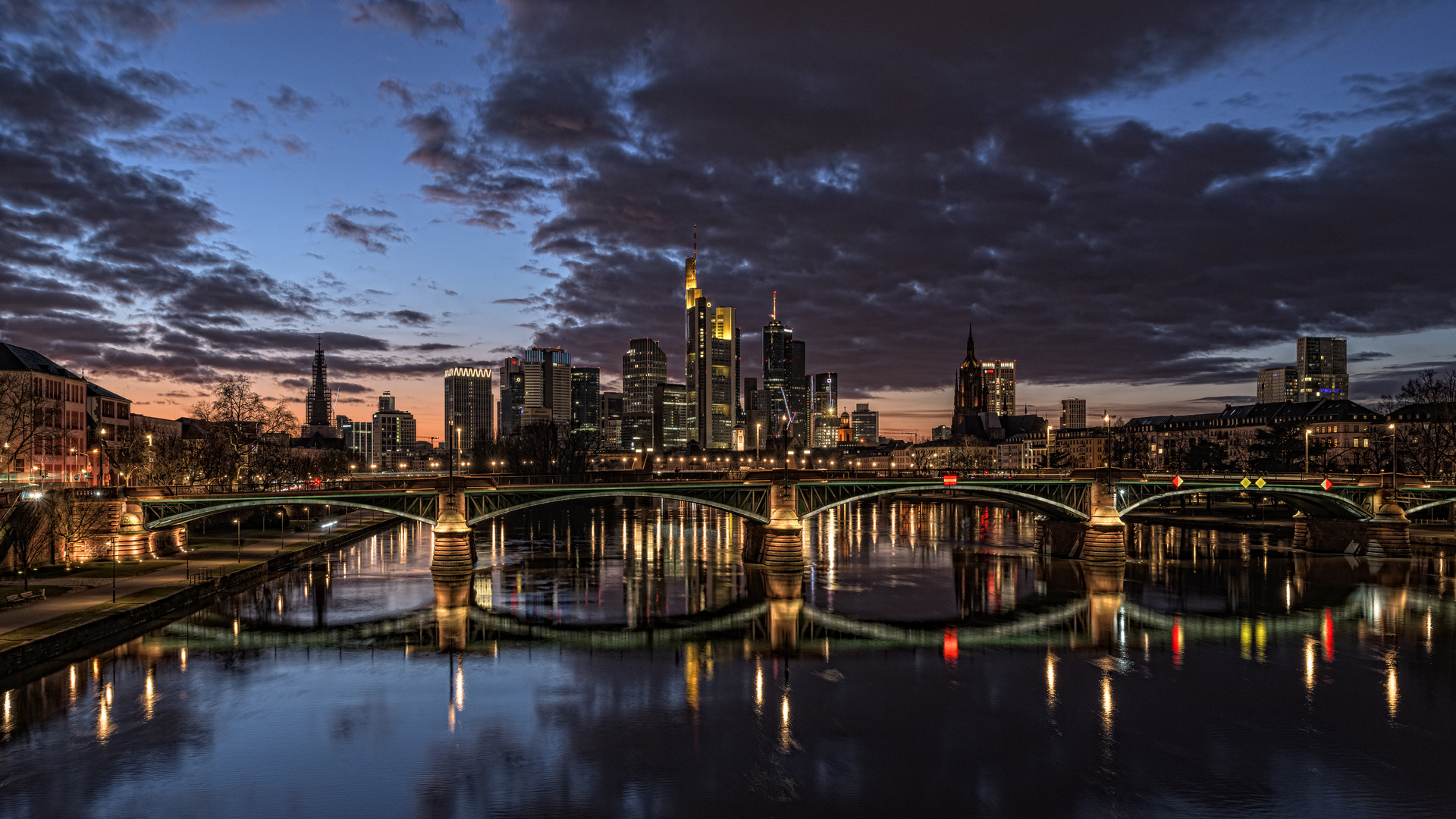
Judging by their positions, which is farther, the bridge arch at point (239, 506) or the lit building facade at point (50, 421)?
the lit building facade at point (50, 421)

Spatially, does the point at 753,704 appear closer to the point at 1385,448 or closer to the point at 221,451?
the point at 221,451

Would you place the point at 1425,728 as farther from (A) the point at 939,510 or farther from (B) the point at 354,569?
(A) the point at 939,510

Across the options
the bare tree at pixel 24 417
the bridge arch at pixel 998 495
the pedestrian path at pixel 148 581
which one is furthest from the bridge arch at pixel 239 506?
the bridge arch at pixel 998 495

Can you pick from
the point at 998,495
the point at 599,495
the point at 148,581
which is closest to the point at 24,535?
the point at 148,581

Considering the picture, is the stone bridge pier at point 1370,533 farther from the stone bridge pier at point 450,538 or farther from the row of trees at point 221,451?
the row of trees at point 221,451

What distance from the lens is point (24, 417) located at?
255 ft

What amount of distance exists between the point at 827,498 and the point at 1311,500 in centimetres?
5837

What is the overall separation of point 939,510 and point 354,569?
115 m

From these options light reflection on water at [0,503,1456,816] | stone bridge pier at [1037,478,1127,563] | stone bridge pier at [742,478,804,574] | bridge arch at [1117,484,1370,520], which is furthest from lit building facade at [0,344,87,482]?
bridge arch at [1117,484,1370,520]

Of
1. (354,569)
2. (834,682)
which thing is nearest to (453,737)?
(834,682)

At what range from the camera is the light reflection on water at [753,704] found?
28156mm

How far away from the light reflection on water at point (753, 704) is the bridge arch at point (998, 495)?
11.0m

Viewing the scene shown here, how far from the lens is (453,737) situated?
109 ft

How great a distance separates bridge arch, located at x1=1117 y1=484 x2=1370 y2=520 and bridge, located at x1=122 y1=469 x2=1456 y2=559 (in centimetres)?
17
